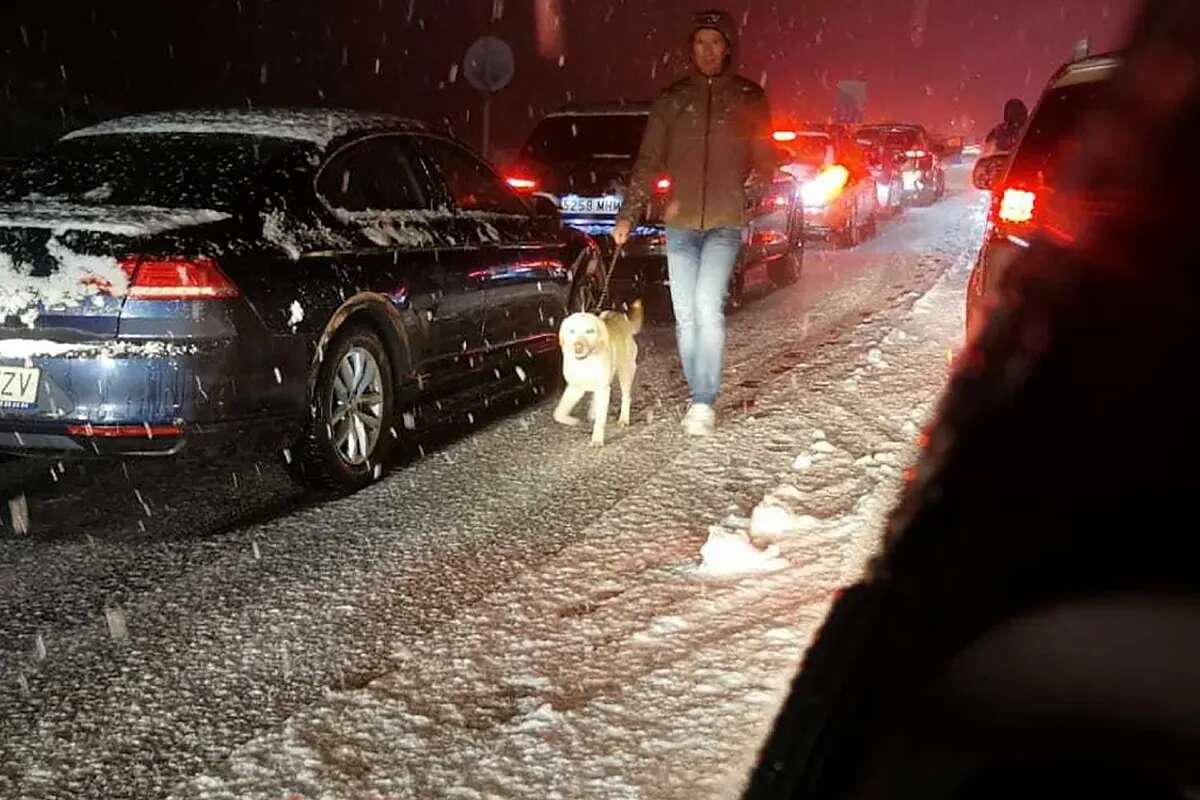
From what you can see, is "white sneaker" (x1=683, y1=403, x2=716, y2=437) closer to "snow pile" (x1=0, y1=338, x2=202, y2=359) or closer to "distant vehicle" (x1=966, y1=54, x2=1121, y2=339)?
"distant vehicle" (x1=966, y1=54, x2=1121, y2=339)

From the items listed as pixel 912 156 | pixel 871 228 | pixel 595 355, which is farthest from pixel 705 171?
pixel 912 156

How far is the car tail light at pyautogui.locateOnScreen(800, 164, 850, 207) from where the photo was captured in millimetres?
15164

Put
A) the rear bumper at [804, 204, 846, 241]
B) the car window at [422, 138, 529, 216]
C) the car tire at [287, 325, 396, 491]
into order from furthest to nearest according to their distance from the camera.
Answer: the rear bumper at [804, 204, 846, 241], the car window at [422, 138, 529, 216], the car tire at [287, 325, 396, 491]

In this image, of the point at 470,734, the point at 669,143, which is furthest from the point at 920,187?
the point at 470,734

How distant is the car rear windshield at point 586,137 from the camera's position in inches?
409

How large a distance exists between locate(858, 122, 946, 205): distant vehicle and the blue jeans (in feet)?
57.2

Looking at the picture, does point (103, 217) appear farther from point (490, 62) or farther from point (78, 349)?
point (490, 62)

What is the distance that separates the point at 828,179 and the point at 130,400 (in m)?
12.4

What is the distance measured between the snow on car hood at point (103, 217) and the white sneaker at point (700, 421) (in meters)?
2.55

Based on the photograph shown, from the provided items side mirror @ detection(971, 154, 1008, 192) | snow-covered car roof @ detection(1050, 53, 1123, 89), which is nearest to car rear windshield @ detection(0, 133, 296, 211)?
snow-covered car roof @ detection(1050, 53, 1123, 89)

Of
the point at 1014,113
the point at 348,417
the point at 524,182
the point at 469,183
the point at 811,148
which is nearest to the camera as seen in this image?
the point at 348,417

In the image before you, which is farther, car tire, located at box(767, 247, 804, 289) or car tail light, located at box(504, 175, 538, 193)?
car tire, located at box(767, 247, 804, 289)

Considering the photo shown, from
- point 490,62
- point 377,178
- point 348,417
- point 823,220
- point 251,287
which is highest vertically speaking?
point 490,62

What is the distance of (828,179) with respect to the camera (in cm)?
1536
